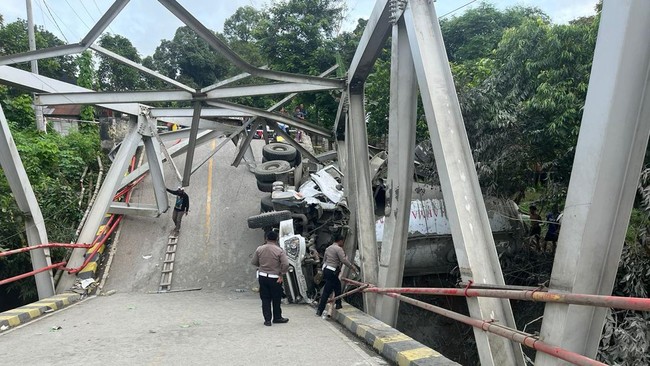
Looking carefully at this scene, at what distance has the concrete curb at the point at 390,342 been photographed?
4660 millimetres

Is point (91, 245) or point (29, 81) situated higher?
point (29, 81)

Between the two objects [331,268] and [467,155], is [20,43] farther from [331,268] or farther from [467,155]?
[467,155]

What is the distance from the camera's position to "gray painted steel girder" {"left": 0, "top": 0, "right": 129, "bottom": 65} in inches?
328

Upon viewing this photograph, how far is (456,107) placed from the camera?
4.77 m

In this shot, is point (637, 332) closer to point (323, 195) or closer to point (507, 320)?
point (507, 320)

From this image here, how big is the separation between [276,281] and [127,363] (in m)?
2.56

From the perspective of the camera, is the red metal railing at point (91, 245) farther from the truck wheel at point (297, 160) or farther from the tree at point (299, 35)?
the tree at point (299, 35)

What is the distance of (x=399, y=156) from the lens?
6.44 meters

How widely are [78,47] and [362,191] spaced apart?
620 centimetres

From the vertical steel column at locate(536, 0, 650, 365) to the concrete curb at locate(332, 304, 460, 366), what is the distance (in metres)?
1.73

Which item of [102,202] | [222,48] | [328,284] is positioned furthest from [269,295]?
[102,202]

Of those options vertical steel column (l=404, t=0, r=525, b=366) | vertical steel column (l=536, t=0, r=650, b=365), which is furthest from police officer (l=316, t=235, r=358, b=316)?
vertical steel column (l=536, t=0, r=650, b=365)

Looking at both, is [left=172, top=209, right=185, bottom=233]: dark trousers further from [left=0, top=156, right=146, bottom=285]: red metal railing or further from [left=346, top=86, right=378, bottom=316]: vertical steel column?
[left=346, top=86, right=378, bottom=316]: vertical steel column

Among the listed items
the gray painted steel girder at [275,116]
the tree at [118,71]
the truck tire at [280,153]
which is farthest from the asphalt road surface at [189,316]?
the tree at [118,71]
